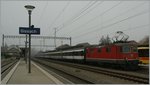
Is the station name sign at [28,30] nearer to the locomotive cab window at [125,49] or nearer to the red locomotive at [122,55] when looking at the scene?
the red locomotive at [122,55]

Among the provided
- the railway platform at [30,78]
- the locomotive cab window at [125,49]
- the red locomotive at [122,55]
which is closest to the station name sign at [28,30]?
the railway platform at [30,78]

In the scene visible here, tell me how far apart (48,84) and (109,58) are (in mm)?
15278

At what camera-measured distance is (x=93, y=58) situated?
1373 inches

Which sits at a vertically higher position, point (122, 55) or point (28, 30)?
point (28, 30)

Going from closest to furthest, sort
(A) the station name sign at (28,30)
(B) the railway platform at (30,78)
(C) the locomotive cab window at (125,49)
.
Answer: (B) the railway platform at (30,78) < (A) the station name sign at (28,30) < (C) the locomotive cab window at (125,49)

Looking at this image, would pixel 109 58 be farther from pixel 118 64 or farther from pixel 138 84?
pixel 138 84

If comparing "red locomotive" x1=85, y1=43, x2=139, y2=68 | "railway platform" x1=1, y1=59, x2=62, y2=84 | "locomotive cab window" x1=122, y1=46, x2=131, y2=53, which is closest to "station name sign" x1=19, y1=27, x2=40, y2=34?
"railway platform" x1=1, y1=59, x2=62, y2=84

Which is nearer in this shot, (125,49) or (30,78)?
(30,78)

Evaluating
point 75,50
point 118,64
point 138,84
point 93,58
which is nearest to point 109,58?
point 118,64

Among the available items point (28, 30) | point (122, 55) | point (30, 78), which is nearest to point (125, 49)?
point (122, 55)

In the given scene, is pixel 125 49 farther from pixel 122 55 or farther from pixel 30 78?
pixel 30 78

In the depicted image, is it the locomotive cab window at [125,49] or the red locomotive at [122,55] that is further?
the locomotive cab window at [125,49]

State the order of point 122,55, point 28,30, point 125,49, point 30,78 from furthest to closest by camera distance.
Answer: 1. point 125,49
2. point 122,55
3. point 28,30
4. point 30,78

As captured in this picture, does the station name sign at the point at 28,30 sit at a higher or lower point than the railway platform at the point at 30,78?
higher
